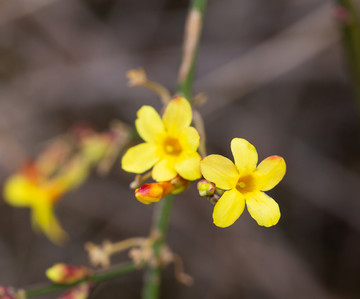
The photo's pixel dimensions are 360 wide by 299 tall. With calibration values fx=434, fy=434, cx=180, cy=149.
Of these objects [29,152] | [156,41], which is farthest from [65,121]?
[156,41]

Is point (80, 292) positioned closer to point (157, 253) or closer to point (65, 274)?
point (65, 274)

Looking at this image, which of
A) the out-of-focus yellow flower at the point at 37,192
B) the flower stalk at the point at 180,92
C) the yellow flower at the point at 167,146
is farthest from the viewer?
the out-of-focus yellow flower at the point at 37,192

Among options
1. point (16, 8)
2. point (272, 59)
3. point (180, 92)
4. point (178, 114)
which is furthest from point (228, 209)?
point (16, 8)

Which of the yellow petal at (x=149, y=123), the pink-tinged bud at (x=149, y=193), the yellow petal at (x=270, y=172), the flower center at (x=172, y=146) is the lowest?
the pink-tinged bud at (x=149, y=193)

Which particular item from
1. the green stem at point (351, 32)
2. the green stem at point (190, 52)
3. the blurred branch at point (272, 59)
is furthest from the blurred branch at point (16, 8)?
the green stem at point (351, 32)

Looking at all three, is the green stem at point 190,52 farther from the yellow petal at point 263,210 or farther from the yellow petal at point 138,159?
the yellow petal at point 263,210

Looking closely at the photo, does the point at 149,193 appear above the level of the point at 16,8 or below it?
below
